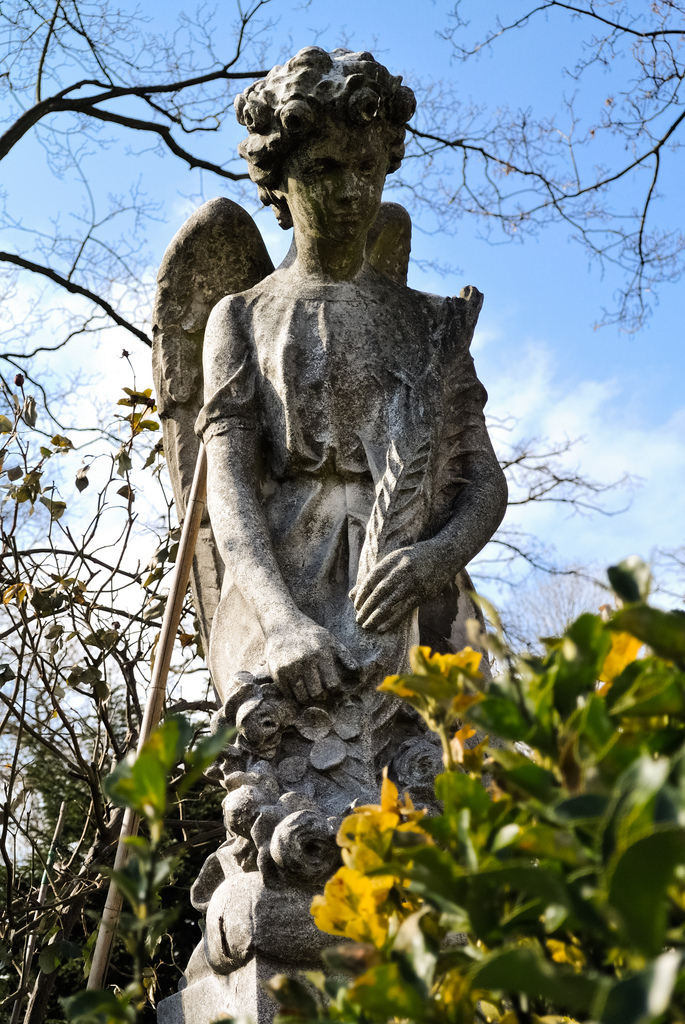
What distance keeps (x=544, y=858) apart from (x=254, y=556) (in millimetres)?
1828

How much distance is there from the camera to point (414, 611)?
2.55m

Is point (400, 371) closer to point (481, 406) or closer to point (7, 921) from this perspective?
point (481, 406)

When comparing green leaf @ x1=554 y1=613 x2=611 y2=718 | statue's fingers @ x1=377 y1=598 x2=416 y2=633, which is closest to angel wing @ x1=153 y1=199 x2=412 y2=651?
statue's fingers @ x1=377 y1=598 x2=416 y2=633

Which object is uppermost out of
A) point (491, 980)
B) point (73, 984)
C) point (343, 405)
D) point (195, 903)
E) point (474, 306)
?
point (474, 306)

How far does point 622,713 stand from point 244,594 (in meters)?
1.78

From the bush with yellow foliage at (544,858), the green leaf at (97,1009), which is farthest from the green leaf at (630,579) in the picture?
the green leaf at (97,1009)

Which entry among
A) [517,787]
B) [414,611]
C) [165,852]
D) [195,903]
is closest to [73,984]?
[165,852]

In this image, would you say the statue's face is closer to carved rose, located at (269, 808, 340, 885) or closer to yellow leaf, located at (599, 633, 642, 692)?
carved rose, located at (269, 808, 340, 885)

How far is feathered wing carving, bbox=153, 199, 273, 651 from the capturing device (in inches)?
129

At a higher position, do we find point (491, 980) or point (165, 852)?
point (165, 852)

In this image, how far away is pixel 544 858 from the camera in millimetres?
782

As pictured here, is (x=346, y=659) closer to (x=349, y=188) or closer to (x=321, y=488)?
(x=321, y=488)

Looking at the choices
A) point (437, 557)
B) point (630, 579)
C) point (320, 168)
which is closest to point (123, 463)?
point (320, 168)

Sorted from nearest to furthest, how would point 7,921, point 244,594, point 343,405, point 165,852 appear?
point 244,594, point 343,405, point 7,921, point 165,852
